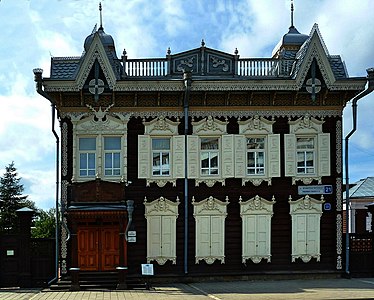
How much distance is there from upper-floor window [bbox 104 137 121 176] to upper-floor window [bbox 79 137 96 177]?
0.42 m

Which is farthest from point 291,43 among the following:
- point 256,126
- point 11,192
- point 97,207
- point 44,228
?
point 11,192

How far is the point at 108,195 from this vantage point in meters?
20.9

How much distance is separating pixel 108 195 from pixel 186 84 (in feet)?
15.2

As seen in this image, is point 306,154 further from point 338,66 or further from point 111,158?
point 111,158

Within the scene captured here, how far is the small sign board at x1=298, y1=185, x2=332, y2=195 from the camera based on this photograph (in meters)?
22.3

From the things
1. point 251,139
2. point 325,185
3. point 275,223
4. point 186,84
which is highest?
point 186,84

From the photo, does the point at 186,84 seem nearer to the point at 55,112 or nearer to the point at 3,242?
the point at 55,112

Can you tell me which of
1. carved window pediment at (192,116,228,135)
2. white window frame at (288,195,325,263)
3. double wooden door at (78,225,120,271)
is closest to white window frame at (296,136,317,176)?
white window frame at (288,195,325,263)

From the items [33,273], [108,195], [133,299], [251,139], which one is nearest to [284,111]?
[251,139]

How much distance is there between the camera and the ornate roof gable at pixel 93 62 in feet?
71.3

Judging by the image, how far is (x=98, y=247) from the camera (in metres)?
21.8

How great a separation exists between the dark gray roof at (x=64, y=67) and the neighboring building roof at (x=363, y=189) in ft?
74.9

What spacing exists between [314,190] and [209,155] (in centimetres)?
395

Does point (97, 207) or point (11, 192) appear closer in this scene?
point (97, 207)
